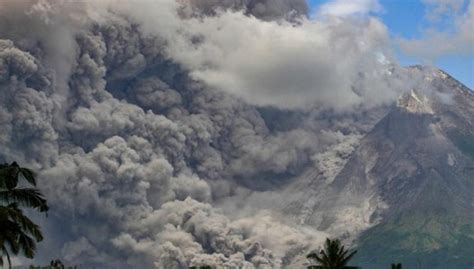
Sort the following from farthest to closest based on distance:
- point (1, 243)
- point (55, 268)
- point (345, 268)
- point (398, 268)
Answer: point (55, 268) < point (398, 268) < point (345, 268) < point (1, 243)

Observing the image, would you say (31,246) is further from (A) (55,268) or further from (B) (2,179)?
(A) (55,268)

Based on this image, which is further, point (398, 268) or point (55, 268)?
point (55, 268)

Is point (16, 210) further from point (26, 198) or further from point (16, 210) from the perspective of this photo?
point (26, 198)

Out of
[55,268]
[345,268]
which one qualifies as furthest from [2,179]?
[55,268]

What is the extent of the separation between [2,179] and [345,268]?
42.7 metres

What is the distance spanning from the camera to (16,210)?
27.1 metres

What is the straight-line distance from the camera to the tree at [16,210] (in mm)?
26750

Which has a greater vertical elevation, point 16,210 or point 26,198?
point 26,198

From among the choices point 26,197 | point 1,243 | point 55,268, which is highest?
point 55,268

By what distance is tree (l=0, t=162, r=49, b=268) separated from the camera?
2675cm

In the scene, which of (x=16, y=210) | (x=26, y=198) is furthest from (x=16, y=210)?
(x=26, y=198)

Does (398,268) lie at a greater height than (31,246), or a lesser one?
greater

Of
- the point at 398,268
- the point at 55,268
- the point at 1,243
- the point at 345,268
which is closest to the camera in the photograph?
the point at 1,243

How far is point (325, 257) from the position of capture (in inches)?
2591
